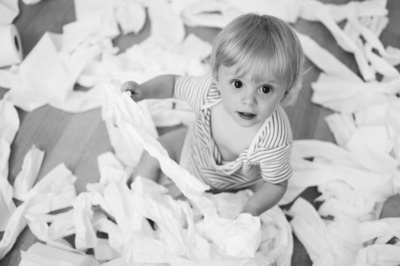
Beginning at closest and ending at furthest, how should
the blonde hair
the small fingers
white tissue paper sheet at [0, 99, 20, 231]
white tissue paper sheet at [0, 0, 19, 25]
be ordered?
the blonde hair < the small fingers < white tissue paper sheet at [0, 99, 20, 231] < white tissue paper sheet at [0, 0, 19, 25]

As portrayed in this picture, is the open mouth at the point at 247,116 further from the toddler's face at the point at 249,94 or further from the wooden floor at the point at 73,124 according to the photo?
the wooden floor at the point at 73,124

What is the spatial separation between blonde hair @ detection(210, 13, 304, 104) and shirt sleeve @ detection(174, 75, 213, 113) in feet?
0.40

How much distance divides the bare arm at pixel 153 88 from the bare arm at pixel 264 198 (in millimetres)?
239

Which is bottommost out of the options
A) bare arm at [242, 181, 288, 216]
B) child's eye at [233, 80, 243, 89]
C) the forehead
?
bare arm at [242, 181, 288, 216]

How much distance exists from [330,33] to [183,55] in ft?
1.30

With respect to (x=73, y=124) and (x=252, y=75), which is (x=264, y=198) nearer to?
(x=252, y=75)

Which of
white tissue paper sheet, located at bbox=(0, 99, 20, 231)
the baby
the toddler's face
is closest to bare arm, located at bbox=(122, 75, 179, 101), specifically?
the baby

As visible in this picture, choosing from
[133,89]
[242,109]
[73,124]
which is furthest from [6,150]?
[242,109]

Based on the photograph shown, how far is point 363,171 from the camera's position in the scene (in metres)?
0.90

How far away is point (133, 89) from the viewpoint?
723 millimetres

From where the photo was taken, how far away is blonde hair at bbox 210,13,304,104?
0.60 m

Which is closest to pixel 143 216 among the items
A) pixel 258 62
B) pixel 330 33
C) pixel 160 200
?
pixel 160 200

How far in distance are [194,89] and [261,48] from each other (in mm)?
194

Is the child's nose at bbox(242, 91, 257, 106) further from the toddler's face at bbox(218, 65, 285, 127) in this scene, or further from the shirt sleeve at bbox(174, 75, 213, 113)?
the shirt sleeve at bbox(174, 75, 213, 113)
